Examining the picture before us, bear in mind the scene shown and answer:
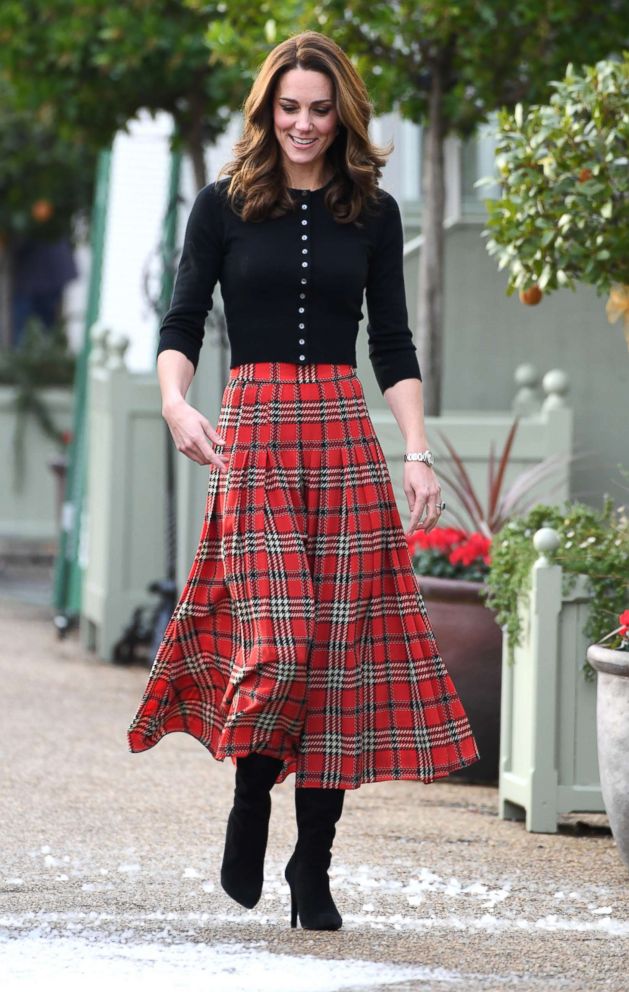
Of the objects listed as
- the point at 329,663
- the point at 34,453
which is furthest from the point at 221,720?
the point at 34,453

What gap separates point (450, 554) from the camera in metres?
6.21

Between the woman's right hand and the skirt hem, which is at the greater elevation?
the woman's right hand

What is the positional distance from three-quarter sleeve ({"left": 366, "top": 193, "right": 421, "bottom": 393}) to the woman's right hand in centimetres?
49

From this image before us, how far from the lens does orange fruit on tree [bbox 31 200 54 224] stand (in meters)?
20.9

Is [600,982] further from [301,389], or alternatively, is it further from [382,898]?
[301,389]

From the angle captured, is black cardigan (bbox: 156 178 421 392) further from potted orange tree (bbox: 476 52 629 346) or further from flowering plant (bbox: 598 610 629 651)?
potted orange tree (bbox: 476 52 629 346)

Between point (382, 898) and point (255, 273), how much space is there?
1.49m

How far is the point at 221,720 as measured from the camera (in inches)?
151

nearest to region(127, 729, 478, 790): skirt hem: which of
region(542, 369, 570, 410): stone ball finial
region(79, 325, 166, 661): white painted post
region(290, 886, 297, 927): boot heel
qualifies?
region(290, 886, 297, 927): boot heel

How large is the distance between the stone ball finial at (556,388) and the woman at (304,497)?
304cm

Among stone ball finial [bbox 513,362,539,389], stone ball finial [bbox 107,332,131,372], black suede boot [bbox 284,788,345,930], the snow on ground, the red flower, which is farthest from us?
stone ball finial [bbox 107,332,131,372]

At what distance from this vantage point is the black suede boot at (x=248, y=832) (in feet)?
12.6

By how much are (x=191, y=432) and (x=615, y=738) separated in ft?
4.93

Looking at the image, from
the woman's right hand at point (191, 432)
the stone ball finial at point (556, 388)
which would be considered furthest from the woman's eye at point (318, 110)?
the stone ball finial at point (556, 388)
